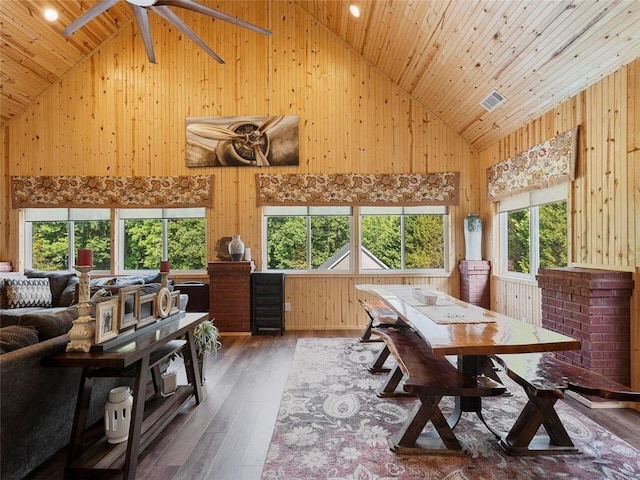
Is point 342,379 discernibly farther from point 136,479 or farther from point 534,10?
point 534,10

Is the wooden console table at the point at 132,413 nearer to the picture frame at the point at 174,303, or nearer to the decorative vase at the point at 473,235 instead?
the picture frame at the point at 174,303

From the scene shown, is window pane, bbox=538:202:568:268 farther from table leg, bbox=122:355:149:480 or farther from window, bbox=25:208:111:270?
window, bbox=25:208:111:270

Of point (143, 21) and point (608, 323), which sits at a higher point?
point (143, 21)

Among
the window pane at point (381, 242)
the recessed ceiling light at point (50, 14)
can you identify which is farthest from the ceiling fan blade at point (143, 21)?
the window pane at point (381, 242)

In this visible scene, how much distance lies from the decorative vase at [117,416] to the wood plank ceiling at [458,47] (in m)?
4.14

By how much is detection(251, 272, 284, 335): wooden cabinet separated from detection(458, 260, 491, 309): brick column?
107 inches

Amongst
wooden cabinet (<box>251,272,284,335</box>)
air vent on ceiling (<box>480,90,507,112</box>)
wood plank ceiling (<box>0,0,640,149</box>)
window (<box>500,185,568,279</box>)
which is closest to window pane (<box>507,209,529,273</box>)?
window (<box>500,185,568,279</box>)

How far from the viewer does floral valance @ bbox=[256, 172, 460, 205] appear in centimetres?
520

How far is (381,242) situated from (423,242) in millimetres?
666

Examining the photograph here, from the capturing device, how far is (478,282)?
500 cm

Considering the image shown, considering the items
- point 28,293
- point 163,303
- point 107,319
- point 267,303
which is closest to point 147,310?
point 163,303

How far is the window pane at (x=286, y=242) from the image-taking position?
5.38 meters

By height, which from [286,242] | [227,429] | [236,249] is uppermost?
[286,242]

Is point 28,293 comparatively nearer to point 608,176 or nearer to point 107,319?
point 107,319
